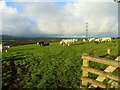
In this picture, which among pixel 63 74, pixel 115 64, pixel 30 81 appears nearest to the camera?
pixel 115 64

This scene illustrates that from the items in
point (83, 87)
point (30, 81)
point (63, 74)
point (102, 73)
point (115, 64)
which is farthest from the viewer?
point (63, 74)

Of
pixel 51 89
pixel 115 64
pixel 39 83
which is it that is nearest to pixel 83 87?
pixel 51 89

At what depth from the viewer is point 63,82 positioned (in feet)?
24.2

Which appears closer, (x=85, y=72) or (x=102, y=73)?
(x=102, y=73)

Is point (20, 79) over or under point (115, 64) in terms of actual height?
under

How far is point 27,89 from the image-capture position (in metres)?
6.67

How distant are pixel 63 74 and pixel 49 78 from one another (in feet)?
4.47

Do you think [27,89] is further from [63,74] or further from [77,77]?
[77,77]

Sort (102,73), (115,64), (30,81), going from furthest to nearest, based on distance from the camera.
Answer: (30,81) < (102,73) < (115,64)

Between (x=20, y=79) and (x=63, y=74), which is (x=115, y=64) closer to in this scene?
(x=63, y=74)

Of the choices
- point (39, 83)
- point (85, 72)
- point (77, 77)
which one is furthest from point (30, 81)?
point (85, 72)

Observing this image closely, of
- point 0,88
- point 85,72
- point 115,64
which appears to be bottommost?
point 0,88

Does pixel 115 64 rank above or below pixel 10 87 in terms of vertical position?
above

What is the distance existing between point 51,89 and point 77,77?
97.6 inches
